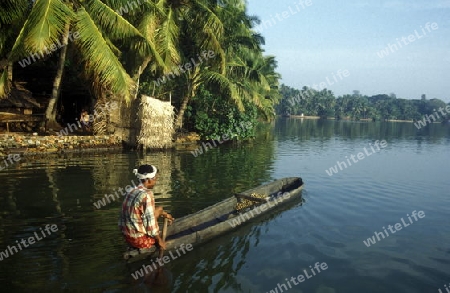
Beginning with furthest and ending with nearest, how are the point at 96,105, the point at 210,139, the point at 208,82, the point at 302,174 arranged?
the point at 210,139 < the point at 208,82 < the point at 96,105 < the point at 302,174

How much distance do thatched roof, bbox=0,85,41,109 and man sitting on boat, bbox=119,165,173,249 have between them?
17.3 metres

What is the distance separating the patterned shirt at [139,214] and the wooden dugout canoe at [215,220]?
36 cm

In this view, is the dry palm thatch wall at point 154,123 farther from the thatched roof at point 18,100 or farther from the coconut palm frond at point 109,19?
the thatched roof at point 18,100

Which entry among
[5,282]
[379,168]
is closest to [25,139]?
[5,282]

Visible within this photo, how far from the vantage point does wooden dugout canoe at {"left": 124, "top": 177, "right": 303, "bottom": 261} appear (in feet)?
20.2

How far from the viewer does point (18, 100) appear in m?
19.2

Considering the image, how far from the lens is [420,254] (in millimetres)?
7398

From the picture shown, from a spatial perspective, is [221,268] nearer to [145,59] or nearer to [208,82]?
[145,59]

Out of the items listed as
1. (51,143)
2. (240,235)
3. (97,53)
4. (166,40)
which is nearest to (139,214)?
(240,235)

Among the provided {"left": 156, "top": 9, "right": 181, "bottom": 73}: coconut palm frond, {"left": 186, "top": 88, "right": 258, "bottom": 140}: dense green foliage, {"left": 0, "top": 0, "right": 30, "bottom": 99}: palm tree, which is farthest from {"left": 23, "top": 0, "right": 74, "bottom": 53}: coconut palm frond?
{"left": 186, "top": 88, "right": 258, "bottom": 140}: dense green foliage

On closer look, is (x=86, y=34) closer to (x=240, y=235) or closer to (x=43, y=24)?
(x=43, y=24)

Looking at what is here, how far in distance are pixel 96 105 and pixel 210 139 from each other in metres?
9.77

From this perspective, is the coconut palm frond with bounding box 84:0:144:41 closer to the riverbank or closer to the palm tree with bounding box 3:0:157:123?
the palm tree with bounding box 3:0:157:123

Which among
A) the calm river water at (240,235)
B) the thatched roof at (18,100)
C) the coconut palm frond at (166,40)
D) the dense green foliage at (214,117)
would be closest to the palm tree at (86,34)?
the coconut palm frond at (166,40)
